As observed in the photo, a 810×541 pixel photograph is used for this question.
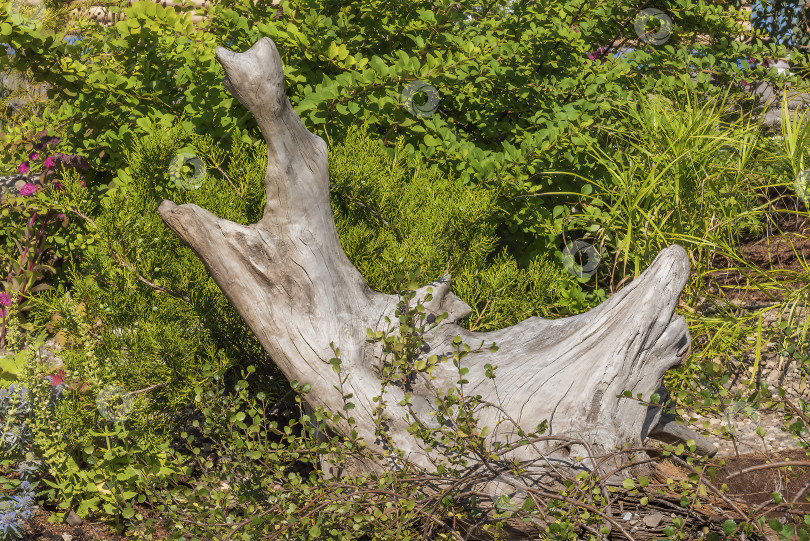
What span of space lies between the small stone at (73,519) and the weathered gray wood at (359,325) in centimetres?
108

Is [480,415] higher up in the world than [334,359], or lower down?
lower down

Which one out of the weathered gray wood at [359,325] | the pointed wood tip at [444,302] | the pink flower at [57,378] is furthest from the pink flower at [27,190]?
the pointed wood tip at [444,302]

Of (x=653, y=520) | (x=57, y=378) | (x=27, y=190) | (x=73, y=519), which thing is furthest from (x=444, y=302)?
(x=27, y=190)

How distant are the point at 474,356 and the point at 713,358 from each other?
1.82 meters

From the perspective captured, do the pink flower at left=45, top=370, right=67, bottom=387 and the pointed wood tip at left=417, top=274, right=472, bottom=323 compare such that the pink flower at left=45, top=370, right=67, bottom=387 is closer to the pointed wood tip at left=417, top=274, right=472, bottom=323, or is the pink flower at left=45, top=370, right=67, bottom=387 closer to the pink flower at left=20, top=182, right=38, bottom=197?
the pink flower at left=20, top=182, right=38, bottom=197

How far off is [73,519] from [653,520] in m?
2.27

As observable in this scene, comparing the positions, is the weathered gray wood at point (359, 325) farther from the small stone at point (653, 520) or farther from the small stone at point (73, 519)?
the small stone at point (73, 519)

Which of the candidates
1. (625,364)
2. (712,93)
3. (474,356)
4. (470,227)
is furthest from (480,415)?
(712,93)

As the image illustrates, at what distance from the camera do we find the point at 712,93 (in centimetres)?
462

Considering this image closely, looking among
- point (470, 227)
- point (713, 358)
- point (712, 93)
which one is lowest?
point (713, 358)

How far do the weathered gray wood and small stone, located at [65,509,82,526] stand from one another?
3.54 feet

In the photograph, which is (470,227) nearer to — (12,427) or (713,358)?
(713,358)

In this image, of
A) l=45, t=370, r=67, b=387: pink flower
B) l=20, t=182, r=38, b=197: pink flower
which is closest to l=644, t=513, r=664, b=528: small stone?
l=45, t=370, r=67, b=387: pink flower

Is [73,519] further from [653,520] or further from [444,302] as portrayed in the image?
[653,520]
